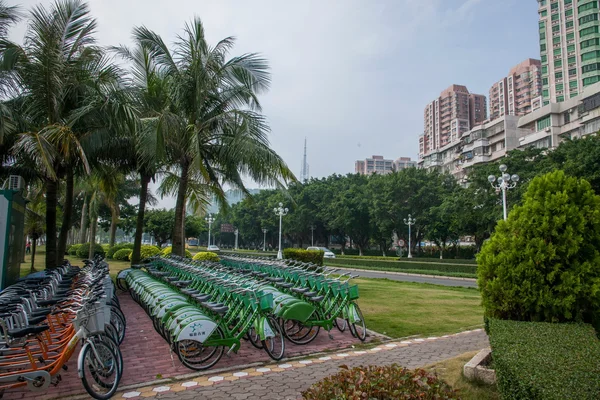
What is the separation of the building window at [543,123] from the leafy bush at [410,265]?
94.1 feet

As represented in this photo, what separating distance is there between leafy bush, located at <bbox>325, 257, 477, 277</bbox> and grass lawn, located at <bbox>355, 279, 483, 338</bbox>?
13066 mm

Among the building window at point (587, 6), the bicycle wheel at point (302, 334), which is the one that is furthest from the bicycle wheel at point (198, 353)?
the building window at point (587, 6)

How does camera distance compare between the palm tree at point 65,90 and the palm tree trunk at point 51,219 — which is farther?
the palm tree trunk at point 51,219

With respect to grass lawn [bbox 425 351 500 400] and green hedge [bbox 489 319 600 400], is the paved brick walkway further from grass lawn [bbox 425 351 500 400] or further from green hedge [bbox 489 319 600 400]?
green hedge [bbox 489 319 600 400]

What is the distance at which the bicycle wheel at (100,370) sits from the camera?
4211mm

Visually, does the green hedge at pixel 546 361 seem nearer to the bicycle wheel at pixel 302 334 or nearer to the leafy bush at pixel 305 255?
the bicycle wheel at pixel 302 334

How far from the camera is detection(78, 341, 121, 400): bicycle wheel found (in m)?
4.21

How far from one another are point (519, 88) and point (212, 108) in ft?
326

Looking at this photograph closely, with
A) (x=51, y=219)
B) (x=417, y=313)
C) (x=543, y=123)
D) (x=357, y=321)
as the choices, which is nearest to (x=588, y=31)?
(x=543, y=123)

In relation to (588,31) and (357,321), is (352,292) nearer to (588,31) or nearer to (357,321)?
(357,321)

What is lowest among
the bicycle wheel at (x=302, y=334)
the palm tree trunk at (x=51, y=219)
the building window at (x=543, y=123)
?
the bicycle wheel at (x=302, y=334)

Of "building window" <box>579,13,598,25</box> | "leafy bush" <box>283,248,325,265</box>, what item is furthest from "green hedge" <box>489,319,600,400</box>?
"building window" <box>579,13,598,25</box>

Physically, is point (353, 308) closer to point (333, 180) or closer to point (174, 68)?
point (174, 68)

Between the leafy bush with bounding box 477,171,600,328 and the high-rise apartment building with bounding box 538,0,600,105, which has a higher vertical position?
the high-rise apartment building with bounding box 538,0,600,105
